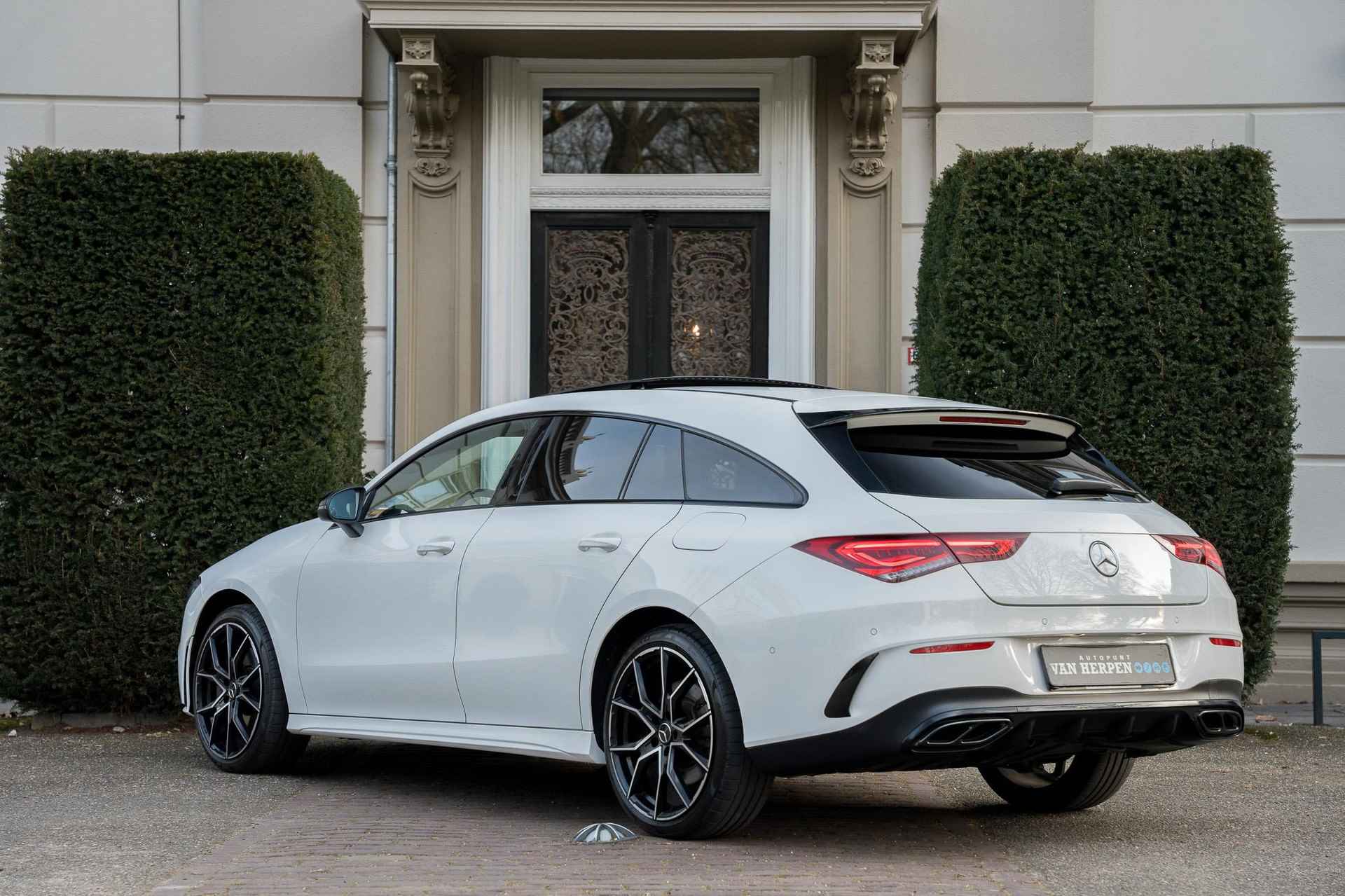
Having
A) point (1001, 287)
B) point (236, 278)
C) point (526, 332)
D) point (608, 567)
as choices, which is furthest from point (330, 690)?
point (526, 332)

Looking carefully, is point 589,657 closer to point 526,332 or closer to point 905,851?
point 905,851

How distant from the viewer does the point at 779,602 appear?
5.28 m

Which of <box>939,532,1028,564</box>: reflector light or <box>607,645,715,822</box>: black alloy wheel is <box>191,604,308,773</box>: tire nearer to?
<box>607,645,715,822</box>: black alloy wheel

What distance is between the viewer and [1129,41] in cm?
1199

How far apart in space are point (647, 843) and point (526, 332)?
273 inches

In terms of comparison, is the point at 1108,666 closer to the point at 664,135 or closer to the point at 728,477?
the point at 728,477

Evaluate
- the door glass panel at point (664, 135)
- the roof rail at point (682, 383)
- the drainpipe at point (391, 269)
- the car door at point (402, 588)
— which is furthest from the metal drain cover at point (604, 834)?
the door glass panel at point (664, 135)

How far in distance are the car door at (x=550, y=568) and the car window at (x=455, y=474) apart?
0.18m

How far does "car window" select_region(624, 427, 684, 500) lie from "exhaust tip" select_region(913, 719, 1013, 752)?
4.34 ft

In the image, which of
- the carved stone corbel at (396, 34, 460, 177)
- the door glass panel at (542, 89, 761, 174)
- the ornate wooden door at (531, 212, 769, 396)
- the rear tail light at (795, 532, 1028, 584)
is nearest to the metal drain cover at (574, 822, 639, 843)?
the rear tail light at (795, 532, 1028, 584)

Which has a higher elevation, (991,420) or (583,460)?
(991,420)

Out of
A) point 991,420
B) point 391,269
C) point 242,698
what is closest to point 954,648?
point 991,420

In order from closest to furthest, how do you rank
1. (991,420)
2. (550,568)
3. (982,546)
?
1. (982,546)
2. (991,420)
3. (550,568)

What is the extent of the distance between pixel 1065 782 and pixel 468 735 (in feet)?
7.75
